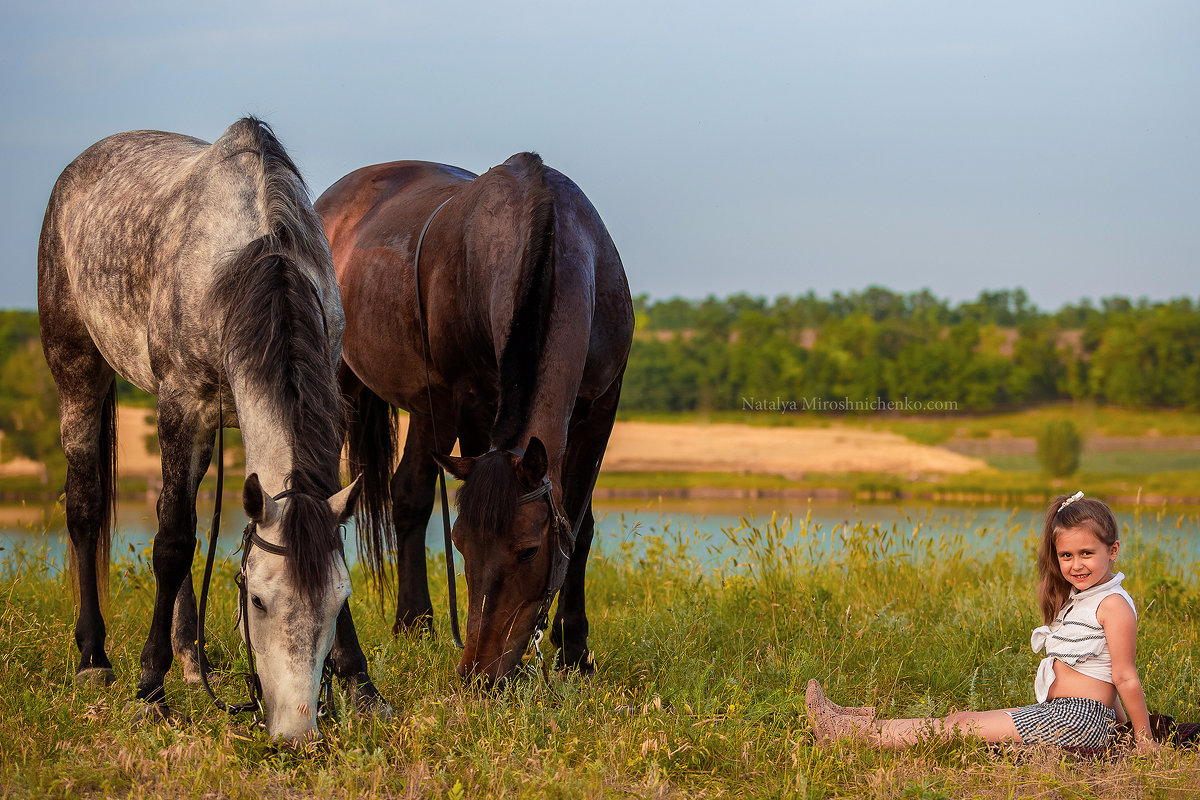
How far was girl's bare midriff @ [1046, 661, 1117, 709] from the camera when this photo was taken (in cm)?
319

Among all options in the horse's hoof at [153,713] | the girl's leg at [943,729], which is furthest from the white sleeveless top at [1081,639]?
the horse's hoof at [153,713]

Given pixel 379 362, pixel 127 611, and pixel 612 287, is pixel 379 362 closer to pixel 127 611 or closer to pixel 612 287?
pixel 612 287

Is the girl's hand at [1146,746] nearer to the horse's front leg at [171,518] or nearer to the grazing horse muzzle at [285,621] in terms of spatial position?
the grazing horse muzzle at [285,621]

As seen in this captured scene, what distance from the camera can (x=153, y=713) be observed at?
3.39m

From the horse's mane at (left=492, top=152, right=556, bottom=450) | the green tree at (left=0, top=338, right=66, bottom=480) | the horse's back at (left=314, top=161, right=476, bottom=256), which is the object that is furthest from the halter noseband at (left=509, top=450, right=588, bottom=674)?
the green tree at (left=0, top=338, right=66, bottom=480)

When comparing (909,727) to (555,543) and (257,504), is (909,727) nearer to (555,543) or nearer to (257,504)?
(555,543)

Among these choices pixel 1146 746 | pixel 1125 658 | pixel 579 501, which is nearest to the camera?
pixel 1146 746

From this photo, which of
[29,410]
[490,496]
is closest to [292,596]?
[490,496]

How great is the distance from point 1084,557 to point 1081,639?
282 mm

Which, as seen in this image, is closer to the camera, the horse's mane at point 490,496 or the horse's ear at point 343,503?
the horse's ear at point 343,503

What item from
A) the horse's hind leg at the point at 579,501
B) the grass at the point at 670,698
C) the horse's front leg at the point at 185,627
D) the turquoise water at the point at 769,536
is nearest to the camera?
the grass at the point at 670,698

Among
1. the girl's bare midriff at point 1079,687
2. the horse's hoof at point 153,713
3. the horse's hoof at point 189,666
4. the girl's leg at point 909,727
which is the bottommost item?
the horse's hoof at point 189,666

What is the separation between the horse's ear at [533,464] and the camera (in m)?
3.09

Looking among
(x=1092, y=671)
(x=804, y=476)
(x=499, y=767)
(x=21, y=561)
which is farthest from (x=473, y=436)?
(x=804, y=476)
